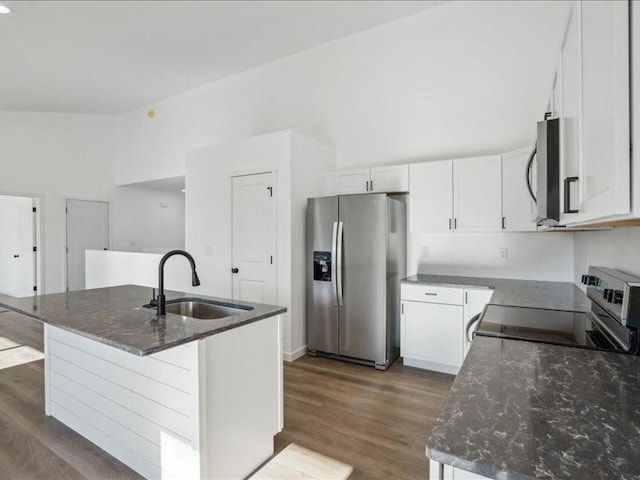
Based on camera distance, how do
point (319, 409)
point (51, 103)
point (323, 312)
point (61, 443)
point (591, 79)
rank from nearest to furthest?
point (591, 79) → point (61, 443) → point (319, 409) → point (323, 312) → point (51, 103)

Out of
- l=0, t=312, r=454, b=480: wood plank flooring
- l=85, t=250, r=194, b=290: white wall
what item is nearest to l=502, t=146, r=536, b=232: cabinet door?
l=0, t=312, r=454, b=480: wood plank flooring

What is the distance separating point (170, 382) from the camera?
1.70m

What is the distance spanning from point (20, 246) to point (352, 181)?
6.70m

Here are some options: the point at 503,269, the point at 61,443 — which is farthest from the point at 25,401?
the point at 503,269

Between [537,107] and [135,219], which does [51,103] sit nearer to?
[135,219]

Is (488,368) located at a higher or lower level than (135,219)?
lower

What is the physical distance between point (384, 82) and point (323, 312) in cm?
270

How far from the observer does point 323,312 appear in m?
3.66

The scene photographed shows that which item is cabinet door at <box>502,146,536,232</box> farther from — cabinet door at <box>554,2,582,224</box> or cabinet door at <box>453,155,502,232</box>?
cabinet door at <box>554,2,582,224</box>

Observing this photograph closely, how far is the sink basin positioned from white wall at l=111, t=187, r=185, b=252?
528 cm

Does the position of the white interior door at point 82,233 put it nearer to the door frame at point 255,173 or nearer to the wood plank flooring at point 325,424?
the wood plank flooring at point 325,424

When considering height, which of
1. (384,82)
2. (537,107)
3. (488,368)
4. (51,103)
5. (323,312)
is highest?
(51,103)

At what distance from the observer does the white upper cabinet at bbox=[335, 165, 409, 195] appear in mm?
3619

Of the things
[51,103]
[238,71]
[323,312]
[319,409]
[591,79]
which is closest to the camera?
[591,79]
